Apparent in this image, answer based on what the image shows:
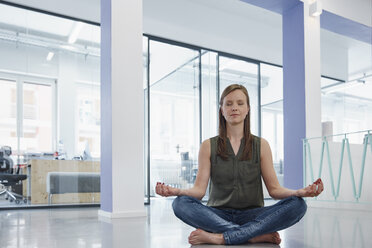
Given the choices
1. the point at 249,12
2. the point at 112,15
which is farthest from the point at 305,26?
the point at 112,15

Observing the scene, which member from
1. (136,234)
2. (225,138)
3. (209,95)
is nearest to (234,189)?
(225,138)

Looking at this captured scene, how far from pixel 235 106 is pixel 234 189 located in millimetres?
459

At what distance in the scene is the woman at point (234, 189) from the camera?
192 centimetres

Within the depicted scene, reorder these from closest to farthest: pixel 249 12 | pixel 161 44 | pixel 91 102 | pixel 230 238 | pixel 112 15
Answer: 1. pixel 230 238
2. pixel 112 15
3. pixel 91 102
4. pixel 161 44
5. pixel 249 12

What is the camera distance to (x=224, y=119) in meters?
2.24

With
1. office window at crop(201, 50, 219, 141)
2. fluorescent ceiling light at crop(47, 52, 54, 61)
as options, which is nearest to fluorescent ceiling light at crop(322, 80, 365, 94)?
office window at crop(201, 50, 219, 141)

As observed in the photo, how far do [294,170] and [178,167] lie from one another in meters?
2.14

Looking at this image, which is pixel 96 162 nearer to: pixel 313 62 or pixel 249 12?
pixel 313 62

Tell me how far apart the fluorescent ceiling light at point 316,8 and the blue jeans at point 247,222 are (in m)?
3.99

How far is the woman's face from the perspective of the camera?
2117 mm

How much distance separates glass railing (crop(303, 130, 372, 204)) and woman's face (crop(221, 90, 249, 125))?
2986 millimetres

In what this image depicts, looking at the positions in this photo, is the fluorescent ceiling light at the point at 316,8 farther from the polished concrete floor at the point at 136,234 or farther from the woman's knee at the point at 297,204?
the woman's knee at the point at 297,204

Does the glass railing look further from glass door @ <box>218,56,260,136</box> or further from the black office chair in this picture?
the black office chair

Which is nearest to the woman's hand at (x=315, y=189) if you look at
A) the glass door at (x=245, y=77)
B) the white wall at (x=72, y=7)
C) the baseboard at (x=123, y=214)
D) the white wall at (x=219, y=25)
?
the baseboard at (x=123, y=214)
